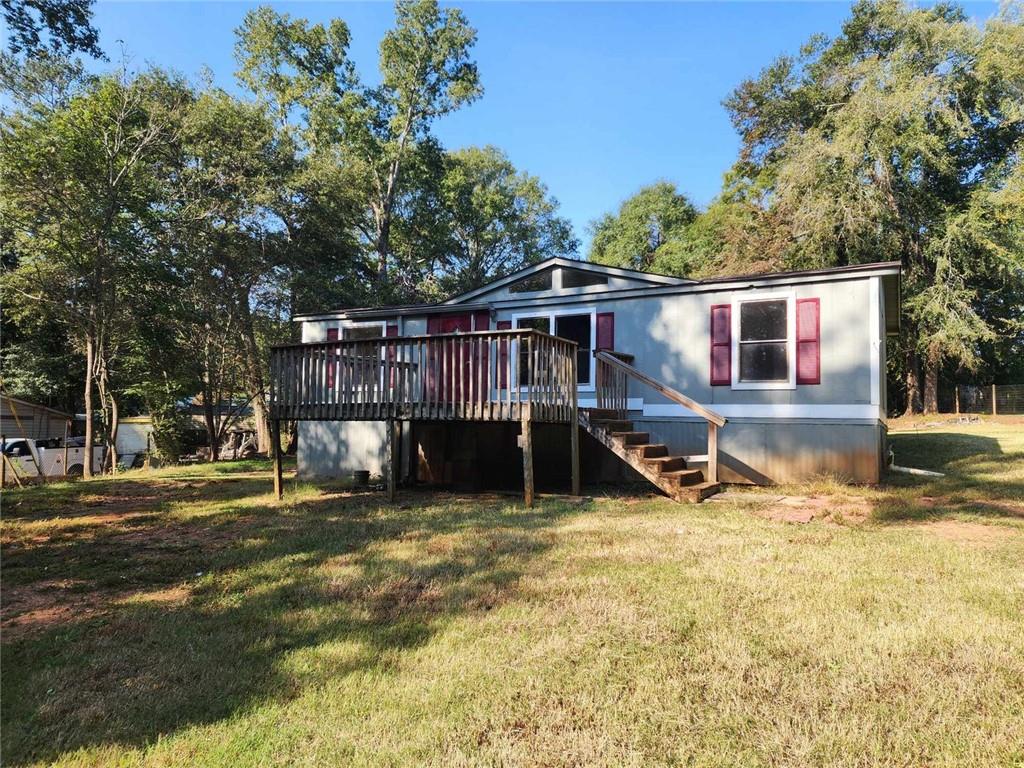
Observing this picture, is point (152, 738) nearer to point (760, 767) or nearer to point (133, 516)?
point (760, 767)

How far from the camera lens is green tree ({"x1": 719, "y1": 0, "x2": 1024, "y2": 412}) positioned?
2027 cm

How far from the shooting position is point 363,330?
40.7 ft

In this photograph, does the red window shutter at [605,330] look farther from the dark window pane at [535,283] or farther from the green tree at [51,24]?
the green tree at [51,24]

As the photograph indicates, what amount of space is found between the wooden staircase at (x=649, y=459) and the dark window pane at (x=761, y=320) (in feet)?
8.00

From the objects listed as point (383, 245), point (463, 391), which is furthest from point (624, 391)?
point (383, 245)

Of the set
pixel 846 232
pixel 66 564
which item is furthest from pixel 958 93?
pixel 66 564

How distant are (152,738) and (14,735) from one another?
1.90ft

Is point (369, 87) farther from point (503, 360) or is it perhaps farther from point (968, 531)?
point (968, 531)

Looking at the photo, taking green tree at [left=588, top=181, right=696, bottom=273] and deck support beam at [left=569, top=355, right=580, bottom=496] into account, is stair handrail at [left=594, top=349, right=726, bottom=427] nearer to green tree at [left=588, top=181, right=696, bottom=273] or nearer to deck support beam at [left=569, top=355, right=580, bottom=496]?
deck support beam at [left=569, top=355, right=580, bottom=496]

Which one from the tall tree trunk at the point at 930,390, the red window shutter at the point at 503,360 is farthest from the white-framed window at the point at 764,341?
the tall tree trunk at the point at 930,390

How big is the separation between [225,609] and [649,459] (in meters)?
5.71

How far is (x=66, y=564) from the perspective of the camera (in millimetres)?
4980

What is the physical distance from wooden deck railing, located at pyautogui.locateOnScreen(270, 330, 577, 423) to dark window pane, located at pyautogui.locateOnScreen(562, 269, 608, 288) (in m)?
2.72

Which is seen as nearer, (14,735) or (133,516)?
(14,735)
